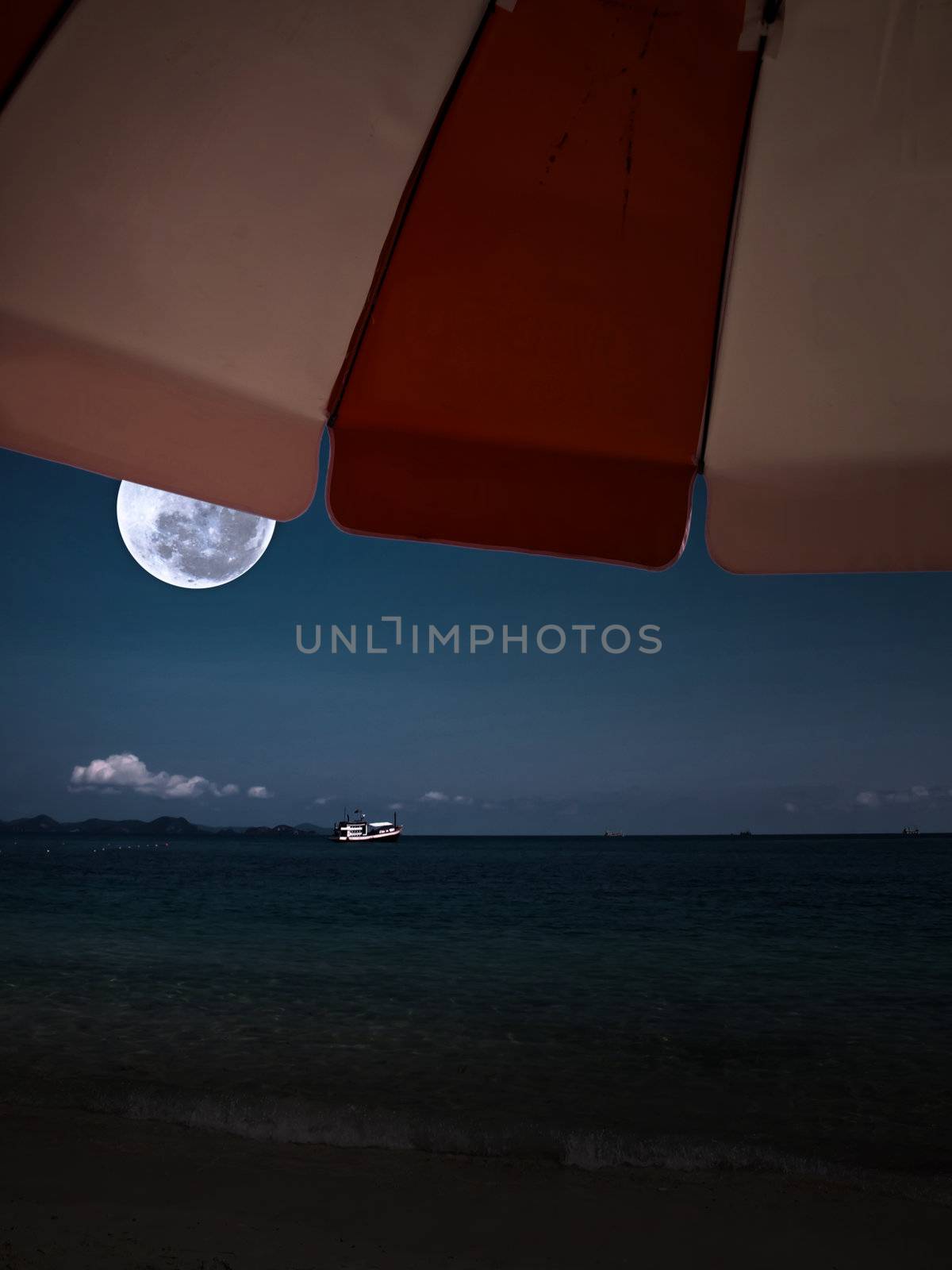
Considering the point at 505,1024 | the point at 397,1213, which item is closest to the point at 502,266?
the point at 397,1213

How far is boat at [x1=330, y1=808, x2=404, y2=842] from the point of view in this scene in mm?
100875

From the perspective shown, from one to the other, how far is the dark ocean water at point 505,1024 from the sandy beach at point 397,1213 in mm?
696

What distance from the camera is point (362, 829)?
10206cm

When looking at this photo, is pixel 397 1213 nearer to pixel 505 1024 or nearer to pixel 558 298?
pixel 558 298

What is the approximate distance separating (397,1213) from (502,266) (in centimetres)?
519

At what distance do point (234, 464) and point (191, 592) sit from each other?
74686 mm

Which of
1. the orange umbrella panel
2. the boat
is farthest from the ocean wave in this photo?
the boat

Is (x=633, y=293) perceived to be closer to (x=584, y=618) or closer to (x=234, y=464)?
(x=234, y=464)

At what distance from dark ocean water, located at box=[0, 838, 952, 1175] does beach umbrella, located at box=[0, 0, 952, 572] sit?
241 inches

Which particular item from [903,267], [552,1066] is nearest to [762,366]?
[903,267]

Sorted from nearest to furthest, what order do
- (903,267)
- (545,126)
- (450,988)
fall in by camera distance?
(545,126) < (903,267) < (450,988)

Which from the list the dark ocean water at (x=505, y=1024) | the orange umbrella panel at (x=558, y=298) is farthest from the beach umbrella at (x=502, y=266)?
the dark ocean water at (x=505, y=1024)

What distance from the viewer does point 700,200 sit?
1.66 meters

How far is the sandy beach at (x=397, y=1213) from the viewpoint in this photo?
4336 mm
